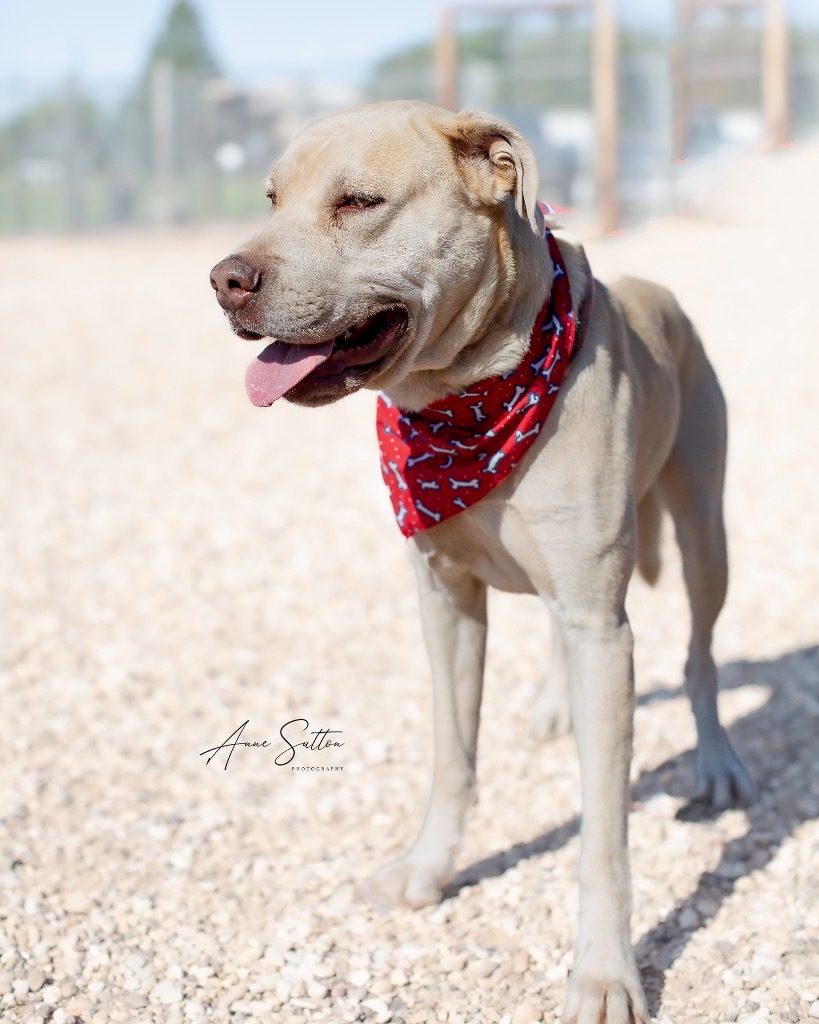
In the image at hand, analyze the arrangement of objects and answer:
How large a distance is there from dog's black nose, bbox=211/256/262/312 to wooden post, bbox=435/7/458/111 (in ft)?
45.4

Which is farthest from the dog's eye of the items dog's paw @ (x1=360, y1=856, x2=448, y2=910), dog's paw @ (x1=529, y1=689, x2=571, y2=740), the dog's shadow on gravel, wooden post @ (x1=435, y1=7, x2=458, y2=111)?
wooden post @ (x1=435, y1=7, x2=458, y2=111)

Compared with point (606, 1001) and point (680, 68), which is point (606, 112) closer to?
point (680, 68)

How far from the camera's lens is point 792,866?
3.44 meters

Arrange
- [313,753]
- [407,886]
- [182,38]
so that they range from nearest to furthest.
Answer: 1. [407,886]
2. [313,753]
3. [182,38]

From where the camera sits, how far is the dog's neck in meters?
2.75

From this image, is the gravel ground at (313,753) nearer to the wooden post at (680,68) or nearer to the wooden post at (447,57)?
the wooden post at (680,68)

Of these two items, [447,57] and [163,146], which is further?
[163,146]

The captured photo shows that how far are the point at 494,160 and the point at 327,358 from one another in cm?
59

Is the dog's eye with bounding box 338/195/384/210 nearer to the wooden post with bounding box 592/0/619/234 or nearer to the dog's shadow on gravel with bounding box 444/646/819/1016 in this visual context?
the dog's shadow on gravel with bounding box 444/646/819/1016

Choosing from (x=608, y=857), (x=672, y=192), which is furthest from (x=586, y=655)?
(x=672, y=192)

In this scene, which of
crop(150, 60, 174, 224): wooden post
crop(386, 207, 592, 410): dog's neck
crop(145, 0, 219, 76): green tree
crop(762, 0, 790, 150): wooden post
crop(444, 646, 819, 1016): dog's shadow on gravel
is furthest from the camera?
crop(145, 0, 219, 76): green tree

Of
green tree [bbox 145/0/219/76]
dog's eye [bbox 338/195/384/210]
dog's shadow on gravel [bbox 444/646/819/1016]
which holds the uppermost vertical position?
green tree [bbox 145/0/219/76]

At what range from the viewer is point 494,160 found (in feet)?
8.89
